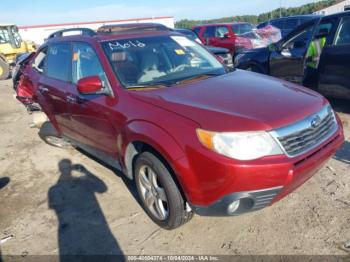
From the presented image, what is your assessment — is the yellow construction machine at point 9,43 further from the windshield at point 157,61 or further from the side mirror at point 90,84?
the side mirror at point 90,84

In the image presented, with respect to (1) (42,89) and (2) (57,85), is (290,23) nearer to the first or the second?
(1) (42,89)

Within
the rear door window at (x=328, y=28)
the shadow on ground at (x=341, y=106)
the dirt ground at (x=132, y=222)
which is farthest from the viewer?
the shadow on ground at (x=341, y=106)

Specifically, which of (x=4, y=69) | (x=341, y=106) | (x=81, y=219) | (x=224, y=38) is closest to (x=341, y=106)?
(x=341, y=106)

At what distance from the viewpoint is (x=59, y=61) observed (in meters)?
4.57

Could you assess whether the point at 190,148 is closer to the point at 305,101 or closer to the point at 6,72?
the point at 305,101

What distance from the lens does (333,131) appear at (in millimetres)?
3096

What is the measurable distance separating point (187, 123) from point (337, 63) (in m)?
4.06

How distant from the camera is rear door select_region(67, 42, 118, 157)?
137 inches

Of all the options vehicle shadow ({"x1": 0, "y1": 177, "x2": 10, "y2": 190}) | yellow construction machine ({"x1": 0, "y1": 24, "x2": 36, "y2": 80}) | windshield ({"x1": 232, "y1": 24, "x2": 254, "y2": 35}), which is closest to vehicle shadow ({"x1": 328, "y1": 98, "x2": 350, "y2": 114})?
vehicle shadow ({"x1": 0, "y1": 177, "x2": 10, "y2": 190})

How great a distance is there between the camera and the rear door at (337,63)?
5586mm

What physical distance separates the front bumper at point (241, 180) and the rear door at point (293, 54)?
4.05m

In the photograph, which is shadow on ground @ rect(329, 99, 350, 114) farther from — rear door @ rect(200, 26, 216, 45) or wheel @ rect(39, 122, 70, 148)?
rear door @ rect(200, 26, 216, 45)

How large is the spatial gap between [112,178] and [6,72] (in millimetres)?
13916

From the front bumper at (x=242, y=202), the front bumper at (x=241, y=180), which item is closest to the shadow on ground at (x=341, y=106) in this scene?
the front bumper at (x=241, y=180)
